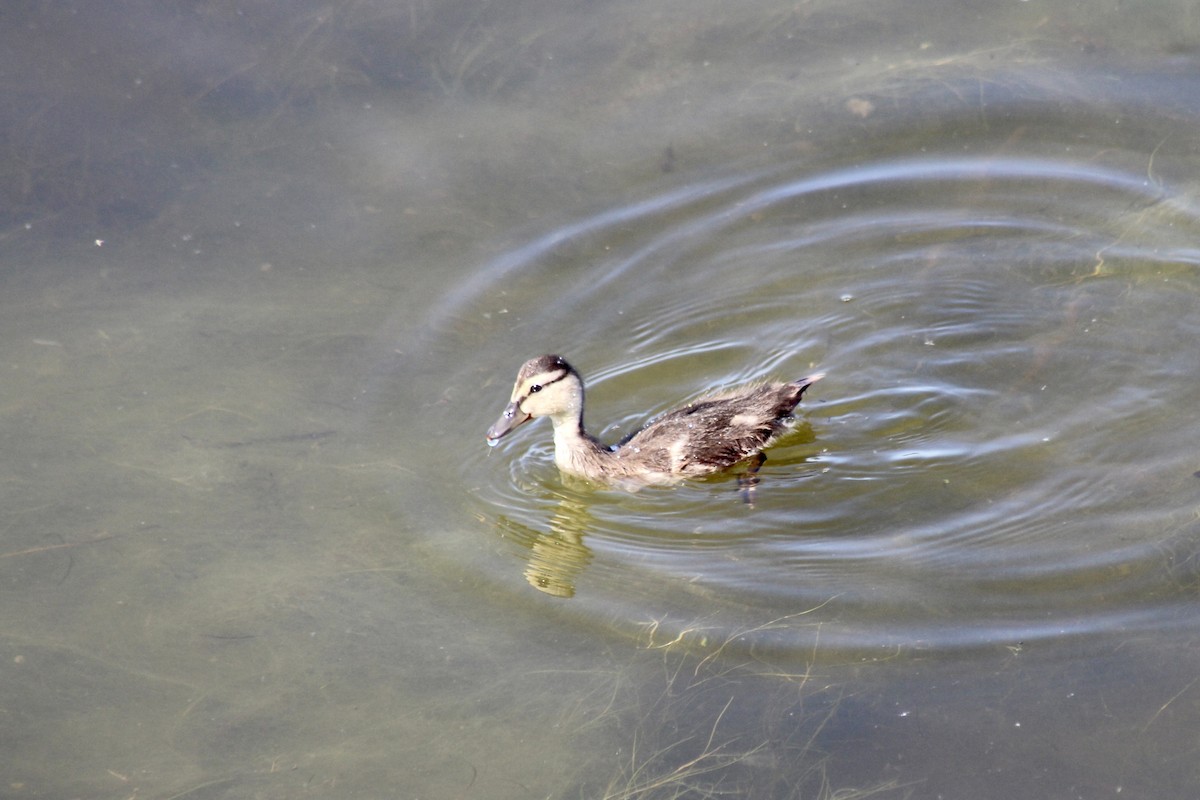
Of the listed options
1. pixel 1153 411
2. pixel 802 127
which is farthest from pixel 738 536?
pixel 802 127

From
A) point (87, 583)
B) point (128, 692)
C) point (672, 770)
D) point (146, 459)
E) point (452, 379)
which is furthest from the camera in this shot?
point (452, 379)

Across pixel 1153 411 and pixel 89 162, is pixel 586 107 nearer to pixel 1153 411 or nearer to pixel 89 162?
pixel 89 162

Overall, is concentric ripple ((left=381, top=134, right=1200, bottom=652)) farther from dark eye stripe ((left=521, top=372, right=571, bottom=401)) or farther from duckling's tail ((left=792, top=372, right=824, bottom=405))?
dark eye stripe ((left=521, top=372, right=571, bottom=401))

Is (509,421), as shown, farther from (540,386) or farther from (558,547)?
(558,547)

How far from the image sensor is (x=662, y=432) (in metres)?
6.42

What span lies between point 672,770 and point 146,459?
3016 mm

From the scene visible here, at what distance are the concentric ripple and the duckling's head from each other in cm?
24

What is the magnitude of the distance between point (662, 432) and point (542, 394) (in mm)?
640

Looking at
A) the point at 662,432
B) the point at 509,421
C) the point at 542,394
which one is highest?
the point at 542,394

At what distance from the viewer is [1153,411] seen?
6301 mm

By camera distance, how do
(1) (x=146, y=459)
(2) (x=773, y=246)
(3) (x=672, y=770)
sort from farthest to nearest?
(2) (x=773, y=246) < (1) (x=146, y=459) < (3) (x=672, y=770)

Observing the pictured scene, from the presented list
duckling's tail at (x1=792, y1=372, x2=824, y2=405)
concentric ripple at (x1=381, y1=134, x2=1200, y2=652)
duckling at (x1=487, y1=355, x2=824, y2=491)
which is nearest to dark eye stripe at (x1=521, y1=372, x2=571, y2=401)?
duckling at (x1=487, y1=355, x2=824, y2=491)

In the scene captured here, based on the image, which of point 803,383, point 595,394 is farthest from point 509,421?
point 803,383

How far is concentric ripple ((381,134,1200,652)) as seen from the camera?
5402 mm
